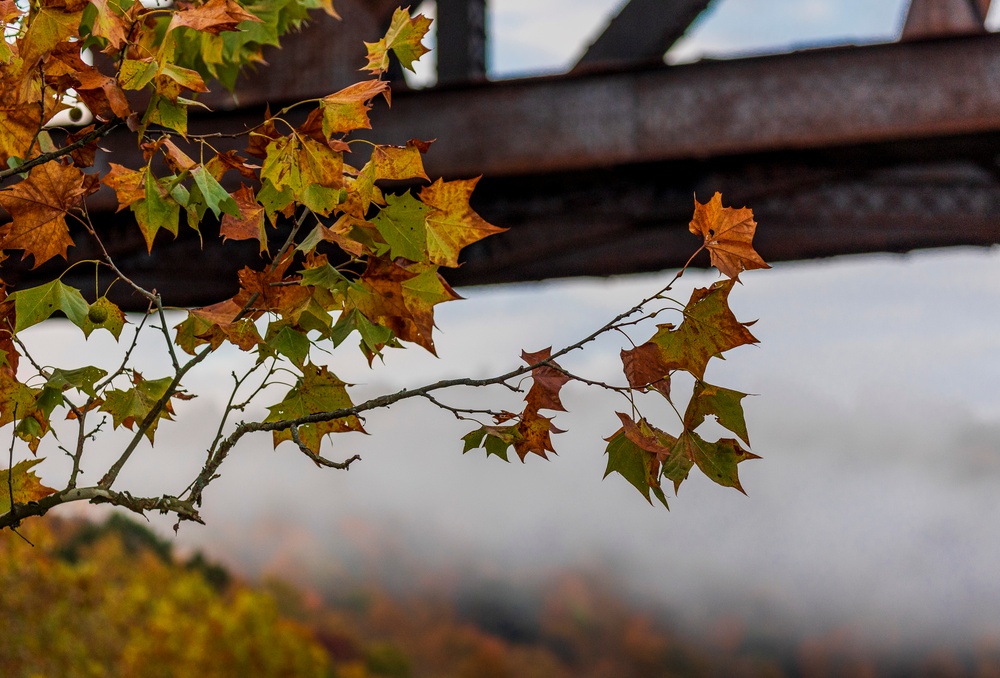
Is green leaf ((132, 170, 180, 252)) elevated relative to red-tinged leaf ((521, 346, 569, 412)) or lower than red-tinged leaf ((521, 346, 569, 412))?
elevated

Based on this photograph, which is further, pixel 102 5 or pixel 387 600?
pixel 387 600

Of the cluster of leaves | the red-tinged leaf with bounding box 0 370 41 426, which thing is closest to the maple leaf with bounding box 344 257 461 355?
the cluster of leaves

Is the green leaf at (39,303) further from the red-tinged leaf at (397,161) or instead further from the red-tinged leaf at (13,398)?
the red-tinged leaf at (397,161)

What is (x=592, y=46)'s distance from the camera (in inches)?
82.7

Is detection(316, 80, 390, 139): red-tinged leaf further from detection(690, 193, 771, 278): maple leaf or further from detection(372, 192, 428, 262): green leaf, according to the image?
detection(690, 193, 771, 278): maple leaf

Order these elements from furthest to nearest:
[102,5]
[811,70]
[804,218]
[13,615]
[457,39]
A: [13,615] < [457,39] < [804,218] < [811,70] < [102,5]

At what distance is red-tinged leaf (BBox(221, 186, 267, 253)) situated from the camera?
1.17 metres

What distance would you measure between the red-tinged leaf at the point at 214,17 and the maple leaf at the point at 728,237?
1.79 feet

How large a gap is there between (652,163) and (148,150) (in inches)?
47.1

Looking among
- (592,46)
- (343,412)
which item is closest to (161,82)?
(343,412)

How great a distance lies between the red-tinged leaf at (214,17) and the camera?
1.02m

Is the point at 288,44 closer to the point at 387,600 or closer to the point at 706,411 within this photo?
the point at 706,411

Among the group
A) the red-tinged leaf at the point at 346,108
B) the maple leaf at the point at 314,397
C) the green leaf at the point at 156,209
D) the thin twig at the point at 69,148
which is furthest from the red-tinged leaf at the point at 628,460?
the thin twig at the point at 69,148

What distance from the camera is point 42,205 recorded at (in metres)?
1.14
